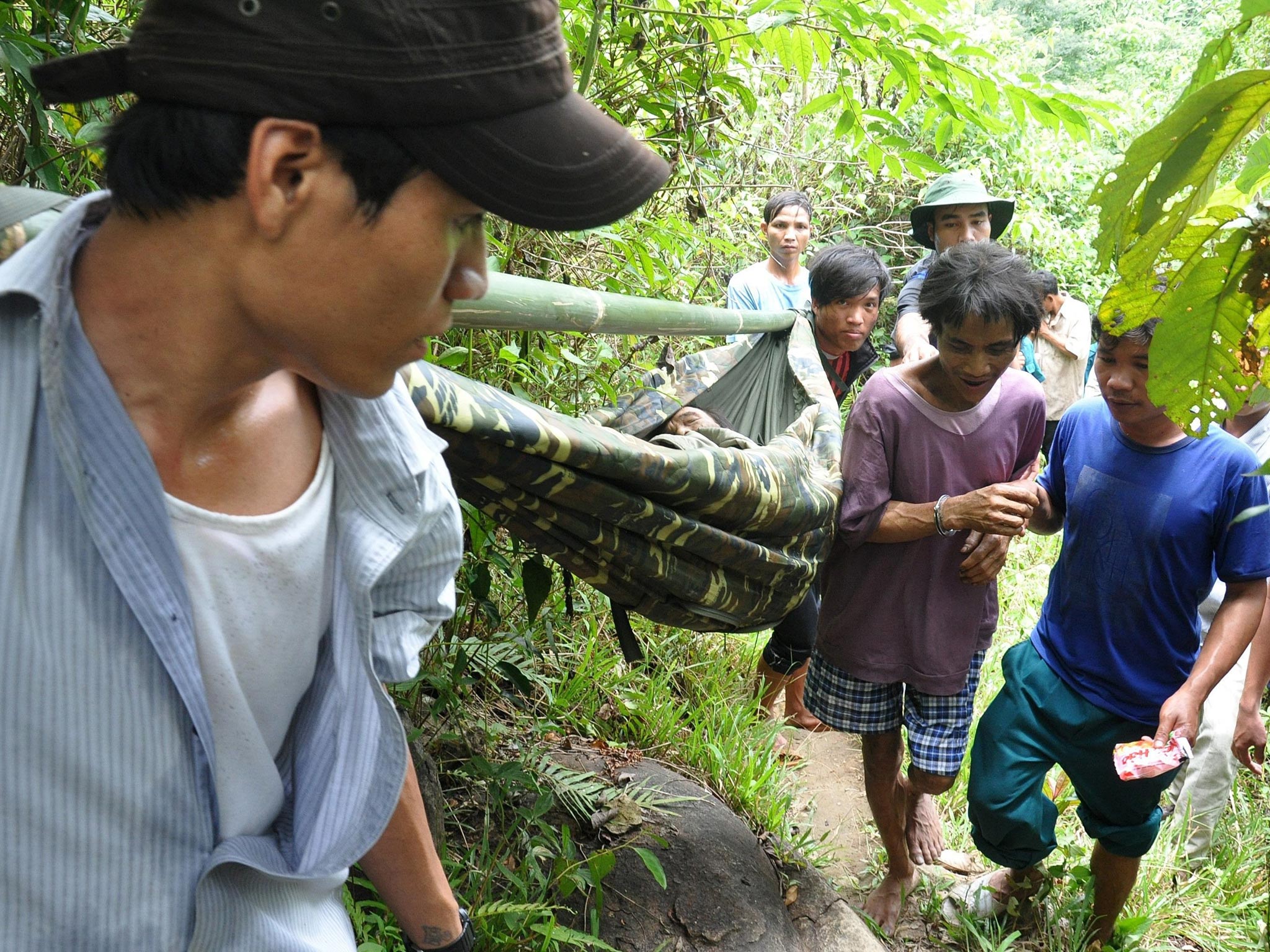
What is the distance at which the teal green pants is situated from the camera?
2703mm

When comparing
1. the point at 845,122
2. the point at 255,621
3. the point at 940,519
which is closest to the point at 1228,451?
the point at 940,519

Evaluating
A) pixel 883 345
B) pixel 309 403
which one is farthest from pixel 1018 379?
pixel 883 345

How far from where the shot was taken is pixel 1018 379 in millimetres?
2908

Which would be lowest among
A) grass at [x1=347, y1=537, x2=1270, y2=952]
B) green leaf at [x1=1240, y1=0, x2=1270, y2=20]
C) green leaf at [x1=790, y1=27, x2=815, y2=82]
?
grass at [x1=347, y1=537, x2=1270, y2=952]

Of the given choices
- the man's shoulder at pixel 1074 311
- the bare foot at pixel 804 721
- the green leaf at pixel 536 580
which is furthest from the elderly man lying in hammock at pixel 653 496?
the man's shoulder at pixel 1074 311

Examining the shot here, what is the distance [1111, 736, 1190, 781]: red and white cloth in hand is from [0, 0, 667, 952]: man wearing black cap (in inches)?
78.4

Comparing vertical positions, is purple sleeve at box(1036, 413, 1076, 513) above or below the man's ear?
below

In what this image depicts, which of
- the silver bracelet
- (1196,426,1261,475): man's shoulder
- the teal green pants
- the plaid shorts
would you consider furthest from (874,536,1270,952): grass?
(1196,426,1261,475): man's shoulder

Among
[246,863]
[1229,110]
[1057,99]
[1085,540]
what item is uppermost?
[1229,110]

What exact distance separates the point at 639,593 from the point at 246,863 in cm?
99

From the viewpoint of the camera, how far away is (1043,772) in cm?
→ 280

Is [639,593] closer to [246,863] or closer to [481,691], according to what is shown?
[246,863]

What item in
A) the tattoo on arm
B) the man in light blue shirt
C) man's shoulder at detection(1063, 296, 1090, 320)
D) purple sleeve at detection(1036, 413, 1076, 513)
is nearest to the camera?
the tattoo on arm

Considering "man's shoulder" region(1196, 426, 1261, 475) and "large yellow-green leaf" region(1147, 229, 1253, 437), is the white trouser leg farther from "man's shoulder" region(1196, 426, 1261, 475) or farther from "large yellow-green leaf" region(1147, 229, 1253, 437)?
"large yellow-green leaf" region(1147, 229, 1253, 437)
